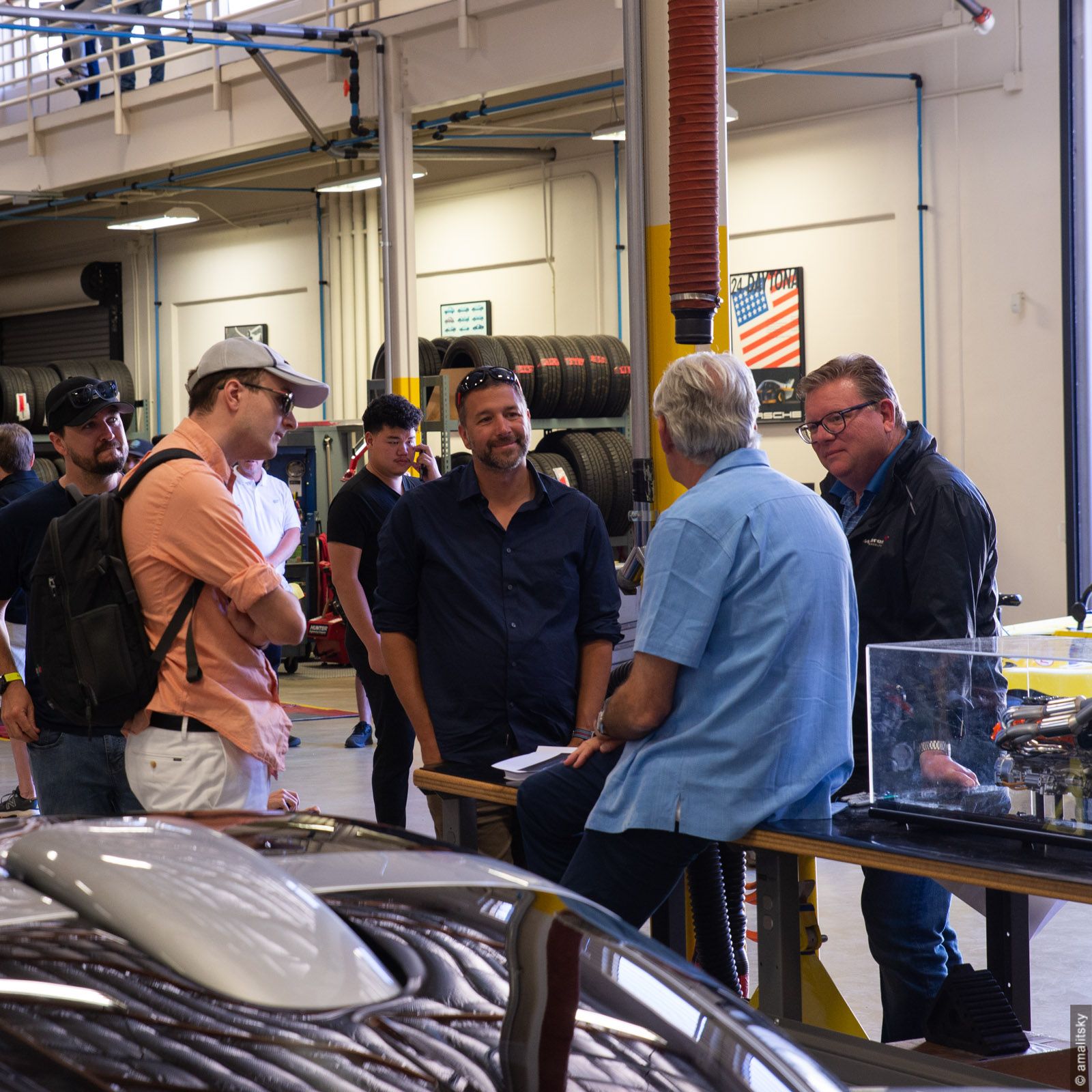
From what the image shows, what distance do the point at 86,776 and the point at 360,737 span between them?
511cm

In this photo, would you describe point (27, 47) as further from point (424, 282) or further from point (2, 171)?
point (424, 282)

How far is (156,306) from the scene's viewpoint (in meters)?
16.8

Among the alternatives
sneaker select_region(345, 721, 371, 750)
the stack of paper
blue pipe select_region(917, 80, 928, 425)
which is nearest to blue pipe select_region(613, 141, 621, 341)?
blue pipe select_region(917, 80, 928, 425)

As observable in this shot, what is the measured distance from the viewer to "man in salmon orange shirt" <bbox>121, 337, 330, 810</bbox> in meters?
2.71

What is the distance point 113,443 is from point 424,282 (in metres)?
10.7

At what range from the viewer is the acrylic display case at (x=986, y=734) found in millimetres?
2359

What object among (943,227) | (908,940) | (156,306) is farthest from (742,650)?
(156,306)

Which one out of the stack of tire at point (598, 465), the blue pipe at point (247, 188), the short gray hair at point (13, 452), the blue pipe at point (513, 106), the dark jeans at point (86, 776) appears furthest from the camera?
the blue pipe at point (247, 188)

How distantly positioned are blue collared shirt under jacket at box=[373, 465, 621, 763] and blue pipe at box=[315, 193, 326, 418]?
37.6 ft

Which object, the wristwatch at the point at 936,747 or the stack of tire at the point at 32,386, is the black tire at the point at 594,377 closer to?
the stack of tire at the point at 32,386

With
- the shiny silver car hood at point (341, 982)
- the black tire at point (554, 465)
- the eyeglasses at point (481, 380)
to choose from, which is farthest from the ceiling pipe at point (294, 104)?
the shiny silver car hood at point (341, 982)

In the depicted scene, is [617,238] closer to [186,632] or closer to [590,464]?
[590,464]

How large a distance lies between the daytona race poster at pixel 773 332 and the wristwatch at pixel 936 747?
8227mm

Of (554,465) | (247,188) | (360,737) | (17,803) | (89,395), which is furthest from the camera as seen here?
(247,188)
